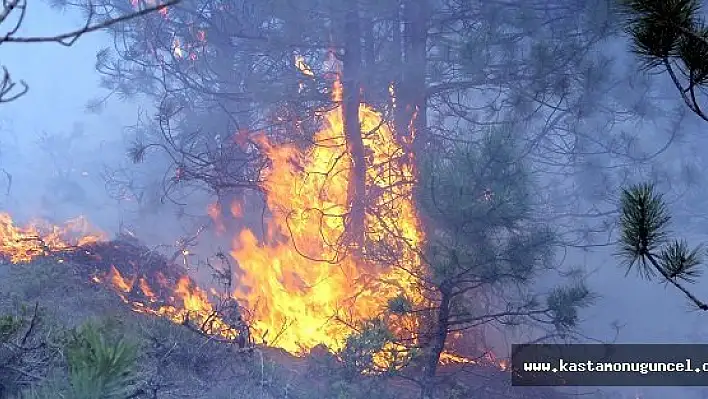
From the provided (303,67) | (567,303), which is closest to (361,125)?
(303,67)

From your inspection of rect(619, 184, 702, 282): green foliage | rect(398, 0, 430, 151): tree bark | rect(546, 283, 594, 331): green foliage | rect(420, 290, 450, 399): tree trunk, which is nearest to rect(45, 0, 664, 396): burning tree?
rect(398, 0, 430, 151): tree bark

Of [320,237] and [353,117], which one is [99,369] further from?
[353,117]

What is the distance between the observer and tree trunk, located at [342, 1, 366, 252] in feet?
28.6

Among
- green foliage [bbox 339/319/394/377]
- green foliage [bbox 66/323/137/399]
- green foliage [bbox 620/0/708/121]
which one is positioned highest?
green foliage [bbox 620/0/708/121]

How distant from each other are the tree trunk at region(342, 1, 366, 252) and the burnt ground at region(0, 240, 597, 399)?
274 centimetres

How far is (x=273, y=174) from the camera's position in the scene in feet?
29.5

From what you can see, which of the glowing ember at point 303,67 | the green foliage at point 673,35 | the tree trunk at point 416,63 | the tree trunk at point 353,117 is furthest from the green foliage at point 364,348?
the glowing ember at point 303,67

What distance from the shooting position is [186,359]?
5.23m

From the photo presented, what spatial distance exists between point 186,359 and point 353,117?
15.7ft

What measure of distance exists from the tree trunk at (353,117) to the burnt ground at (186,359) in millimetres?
2739

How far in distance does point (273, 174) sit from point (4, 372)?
5.73m

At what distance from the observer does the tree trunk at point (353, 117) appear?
8703 mm

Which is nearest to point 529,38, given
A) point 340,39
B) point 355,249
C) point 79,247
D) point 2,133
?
point 340,39

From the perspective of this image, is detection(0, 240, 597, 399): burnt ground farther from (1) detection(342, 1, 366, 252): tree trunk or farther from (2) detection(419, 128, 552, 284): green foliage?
(1) detection(342, 1, 366, 252): tree trunk
